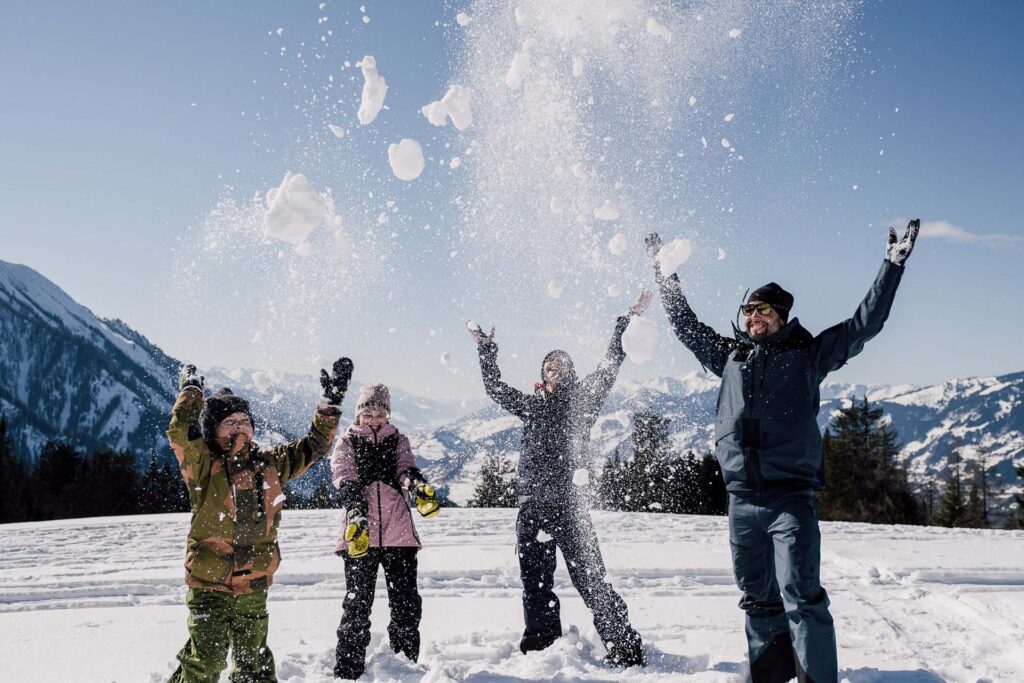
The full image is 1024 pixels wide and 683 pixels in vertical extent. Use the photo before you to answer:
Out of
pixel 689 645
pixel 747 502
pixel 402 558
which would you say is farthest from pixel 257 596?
pixel 689 645

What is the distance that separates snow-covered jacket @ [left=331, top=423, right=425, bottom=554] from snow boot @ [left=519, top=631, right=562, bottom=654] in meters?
0.88

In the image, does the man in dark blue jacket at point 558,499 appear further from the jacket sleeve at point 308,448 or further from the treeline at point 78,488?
the treeline at point 78,488

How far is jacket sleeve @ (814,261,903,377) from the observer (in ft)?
10.9

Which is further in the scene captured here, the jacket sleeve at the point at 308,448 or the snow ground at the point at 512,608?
the snow ground at the point at 512,608

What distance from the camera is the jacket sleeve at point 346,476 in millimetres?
4090

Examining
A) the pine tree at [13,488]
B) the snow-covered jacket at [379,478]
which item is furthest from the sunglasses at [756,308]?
the pine tree at [13,488]

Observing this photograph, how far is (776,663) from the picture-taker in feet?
11.2

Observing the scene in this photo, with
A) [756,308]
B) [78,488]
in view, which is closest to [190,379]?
[756,308]

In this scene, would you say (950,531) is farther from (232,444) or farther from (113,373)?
(113,373)

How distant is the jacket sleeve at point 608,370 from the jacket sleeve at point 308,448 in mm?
1549

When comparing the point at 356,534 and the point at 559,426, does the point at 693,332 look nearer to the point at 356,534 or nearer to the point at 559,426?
the point at 559,426

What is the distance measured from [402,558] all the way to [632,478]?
32252 mm

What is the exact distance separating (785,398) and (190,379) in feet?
9.98

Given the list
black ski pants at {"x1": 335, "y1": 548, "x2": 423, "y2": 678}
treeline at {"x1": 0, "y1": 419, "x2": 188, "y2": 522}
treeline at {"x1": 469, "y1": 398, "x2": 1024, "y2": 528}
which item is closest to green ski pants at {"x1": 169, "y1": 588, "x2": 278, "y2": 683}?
black ski pants at {"x1": 335, "y1": 548, "x2": 423, "y2": 678}
